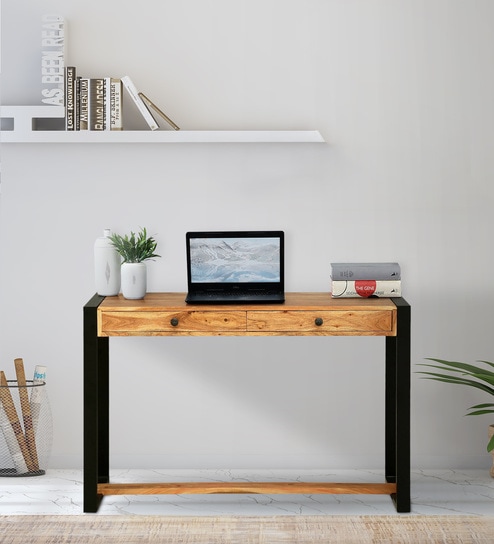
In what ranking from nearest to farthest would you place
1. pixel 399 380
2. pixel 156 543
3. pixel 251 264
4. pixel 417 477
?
pixel 156 543 < pixel 399 380 < pixel 251 264 < pixel 417 477

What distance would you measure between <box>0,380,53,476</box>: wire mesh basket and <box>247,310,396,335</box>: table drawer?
3.33ft

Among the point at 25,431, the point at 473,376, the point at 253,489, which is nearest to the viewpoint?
the point at 253,489

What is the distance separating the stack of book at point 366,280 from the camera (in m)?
3.03

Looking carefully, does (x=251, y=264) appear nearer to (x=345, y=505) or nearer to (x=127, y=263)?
(x=127, y=263)

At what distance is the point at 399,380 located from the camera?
2.88 m

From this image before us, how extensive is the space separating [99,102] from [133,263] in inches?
27.4

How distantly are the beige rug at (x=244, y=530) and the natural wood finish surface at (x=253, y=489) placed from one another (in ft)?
6.17

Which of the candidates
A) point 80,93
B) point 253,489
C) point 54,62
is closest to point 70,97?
point 80,93

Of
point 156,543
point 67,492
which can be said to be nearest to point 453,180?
point 67,492

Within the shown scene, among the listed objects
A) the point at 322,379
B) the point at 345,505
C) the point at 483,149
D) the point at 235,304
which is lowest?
the point at 345,505

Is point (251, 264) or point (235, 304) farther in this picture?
point (251, 264)

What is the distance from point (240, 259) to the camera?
10.2 ft

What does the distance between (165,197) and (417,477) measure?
1528mm

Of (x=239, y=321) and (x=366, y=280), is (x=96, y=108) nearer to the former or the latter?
(x=239, y=321)
